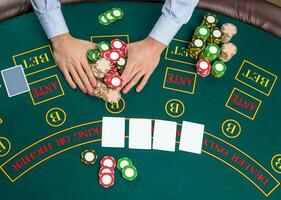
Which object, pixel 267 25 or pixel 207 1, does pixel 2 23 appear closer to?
pixel 207 1

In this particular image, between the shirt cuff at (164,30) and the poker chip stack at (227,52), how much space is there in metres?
0.26

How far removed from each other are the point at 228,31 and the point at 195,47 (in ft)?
0.69

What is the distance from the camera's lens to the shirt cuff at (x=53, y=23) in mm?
2045

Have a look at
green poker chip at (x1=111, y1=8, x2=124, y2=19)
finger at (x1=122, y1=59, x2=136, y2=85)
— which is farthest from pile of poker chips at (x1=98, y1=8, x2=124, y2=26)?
finger at (x1=122, y1=59, x2=136, y2=85)

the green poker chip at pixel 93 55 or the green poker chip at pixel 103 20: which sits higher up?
the green poker chip at pixel 103 20

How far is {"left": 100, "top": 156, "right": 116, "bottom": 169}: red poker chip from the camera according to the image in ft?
6.17

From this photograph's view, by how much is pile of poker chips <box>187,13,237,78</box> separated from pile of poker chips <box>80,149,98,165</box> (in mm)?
671

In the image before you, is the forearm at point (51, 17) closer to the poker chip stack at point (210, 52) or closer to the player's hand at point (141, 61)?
the player's hand at point (141, 61)

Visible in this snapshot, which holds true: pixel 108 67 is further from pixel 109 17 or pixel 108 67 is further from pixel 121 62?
pixel 109 17

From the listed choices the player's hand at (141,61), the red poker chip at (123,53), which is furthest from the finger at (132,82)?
the red poker chip at (123,53)

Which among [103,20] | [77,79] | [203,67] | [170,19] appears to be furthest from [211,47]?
[77,79]

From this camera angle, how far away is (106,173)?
186 centimetres

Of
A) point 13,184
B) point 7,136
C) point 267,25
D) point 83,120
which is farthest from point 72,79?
point 267,25

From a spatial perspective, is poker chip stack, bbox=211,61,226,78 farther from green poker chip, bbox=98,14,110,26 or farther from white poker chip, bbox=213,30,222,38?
green poker chip, bbox=98,14,110,26
